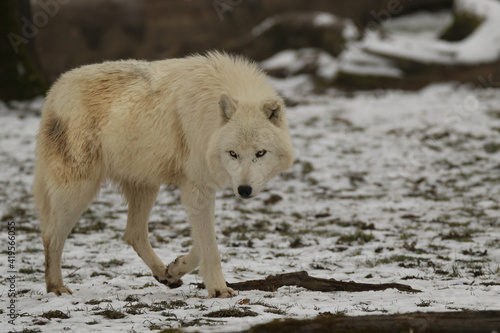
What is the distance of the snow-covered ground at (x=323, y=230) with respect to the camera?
4.66 metres

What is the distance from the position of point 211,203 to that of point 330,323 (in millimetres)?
2085

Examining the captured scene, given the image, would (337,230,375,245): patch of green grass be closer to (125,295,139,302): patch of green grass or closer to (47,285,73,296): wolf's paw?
(125,295,139,302): patch of green grass

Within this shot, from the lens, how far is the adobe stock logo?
13070mm

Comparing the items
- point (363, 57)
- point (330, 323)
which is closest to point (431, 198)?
point (330, 323)

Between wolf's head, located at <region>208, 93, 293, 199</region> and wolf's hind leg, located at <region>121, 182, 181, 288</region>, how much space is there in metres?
1.15

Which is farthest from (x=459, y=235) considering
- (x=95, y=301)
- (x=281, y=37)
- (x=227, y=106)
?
(x=281, y=37)

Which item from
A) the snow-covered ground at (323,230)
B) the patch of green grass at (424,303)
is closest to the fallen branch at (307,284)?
the snow-covered ground at (323,230)

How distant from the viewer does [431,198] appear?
8969mm

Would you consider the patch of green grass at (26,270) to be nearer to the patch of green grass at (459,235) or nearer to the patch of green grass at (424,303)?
the patch of green grass at (424,303)

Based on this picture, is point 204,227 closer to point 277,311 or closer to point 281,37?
point 277,311

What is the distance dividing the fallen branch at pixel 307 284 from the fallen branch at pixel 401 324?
1635 millimetres

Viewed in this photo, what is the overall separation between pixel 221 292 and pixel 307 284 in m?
0.72

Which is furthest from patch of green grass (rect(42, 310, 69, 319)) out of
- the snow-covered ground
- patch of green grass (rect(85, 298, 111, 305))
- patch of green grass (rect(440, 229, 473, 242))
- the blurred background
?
the blurred background

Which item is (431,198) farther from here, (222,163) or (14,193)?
(14,193)
